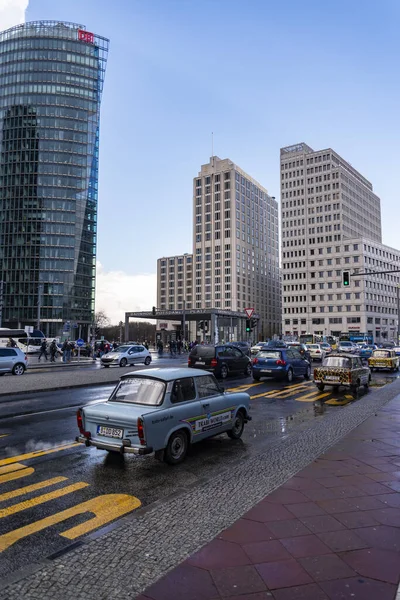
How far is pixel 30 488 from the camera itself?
598 cm

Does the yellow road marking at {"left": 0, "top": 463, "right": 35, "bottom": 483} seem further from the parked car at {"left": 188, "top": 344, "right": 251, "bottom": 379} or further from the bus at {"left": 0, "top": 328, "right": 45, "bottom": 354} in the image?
the bus at {"left": 0, "top": 328, "right": 45, "bottom": 354}

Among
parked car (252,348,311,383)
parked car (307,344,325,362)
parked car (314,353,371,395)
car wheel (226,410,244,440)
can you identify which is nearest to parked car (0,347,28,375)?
parked car (252,348,311,383)

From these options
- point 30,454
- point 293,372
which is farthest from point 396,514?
point 293,372

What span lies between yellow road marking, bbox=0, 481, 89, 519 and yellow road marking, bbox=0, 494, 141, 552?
49 cm

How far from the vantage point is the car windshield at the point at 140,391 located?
7.18 m

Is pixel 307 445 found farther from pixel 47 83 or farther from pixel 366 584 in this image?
pixel 47 83

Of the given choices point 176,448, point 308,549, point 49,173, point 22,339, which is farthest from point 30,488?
point 49,173

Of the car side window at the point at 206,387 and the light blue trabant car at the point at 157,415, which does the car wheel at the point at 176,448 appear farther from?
the car side window at the point at 206,387

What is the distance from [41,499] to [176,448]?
7.90ft

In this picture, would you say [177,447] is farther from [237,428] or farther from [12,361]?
[12,361]

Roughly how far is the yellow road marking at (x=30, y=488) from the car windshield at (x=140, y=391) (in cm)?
164

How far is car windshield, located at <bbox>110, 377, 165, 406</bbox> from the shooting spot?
718 cm

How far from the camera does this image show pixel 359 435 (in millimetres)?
8883

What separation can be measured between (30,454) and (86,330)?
98.9 metres
